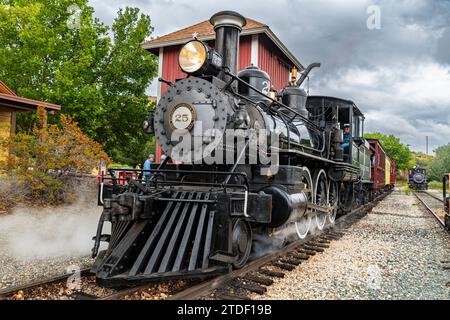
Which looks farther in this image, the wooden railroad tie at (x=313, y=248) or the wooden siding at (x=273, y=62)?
the wooden siding at (x=273, y=62)

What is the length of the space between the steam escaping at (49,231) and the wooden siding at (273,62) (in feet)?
26.6

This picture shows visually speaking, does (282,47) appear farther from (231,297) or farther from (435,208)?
(231,297)

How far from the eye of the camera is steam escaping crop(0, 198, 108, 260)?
551 centimetres

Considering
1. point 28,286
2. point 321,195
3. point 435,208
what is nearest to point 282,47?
point 321,195

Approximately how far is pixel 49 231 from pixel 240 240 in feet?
14.7

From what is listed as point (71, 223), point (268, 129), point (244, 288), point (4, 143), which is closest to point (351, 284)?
point (244, 288)

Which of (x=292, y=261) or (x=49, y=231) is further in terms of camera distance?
(x=49, y=231)

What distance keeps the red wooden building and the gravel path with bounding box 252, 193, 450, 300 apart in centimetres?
817

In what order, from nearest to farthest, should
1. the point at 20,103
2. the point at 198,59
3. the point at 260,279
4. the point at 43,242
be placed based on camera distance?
the point at 260,279, the point at 198,59, the point at 43,242, the point at 20,103

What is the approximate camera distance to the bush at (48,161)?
375 inches

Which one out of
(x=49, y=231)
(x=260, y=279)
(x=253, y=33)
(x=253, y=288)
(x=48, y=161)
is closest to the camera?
(x=253, y=288)

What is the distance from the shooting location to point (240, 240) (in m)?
4.41

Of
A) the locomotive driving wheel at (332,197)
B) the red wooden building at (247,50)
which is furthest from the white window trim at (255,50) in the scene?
the locomotive driving wheel at (332,197)

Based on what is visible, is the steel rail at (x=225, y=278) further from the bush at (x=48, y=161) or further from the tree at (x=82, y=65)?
the tree at (x=82, y=65)
